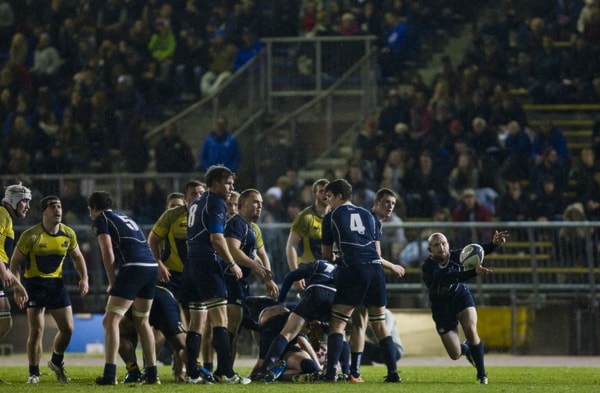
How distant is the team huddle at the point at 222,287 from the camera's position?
14805mm

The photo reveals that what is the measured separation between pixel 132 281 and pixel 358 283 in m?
2.23

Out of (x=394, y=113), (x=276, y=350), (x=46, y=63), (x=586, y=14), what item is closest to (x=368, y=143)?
(x=394, y=113)

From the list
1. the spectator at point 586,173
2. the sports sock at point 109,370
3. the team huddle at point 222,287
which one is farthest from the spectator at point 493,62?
the sports sock at point 109,370

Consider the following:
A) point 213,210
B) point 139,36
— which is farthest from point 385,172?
point 213,210

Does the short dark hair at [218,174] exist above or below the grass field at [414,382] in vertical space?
above

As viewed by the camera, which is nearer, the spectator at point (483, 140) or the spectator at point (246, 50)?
the spectator at point (483, 140)

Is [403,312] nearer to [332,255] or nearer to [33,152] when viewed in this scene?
[332,255]

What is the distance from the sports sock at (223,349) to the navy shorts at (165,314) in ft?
2.42

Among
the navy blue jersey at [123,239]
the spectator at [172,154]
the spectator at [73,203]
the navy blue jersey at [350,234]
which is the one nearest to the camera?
the navy blue jersey at [123,239]

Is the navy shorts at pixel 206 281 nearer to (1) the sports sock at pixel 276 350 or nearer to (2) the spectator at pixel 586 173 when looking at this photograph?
(1) the sports sock at pixel 276 350

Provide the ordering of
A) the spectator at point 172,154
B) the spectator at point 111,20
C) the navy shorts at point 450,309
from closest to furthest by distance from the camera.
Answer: the navy shorts at point 450,309, the spectator at point 172,154, the spectator at point 111,20

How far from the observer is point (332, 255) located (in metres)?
15.5

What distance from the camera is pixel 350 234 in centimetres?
1525

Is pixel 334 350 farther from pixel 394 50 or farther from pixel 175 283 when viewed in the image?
pixel 394 50
